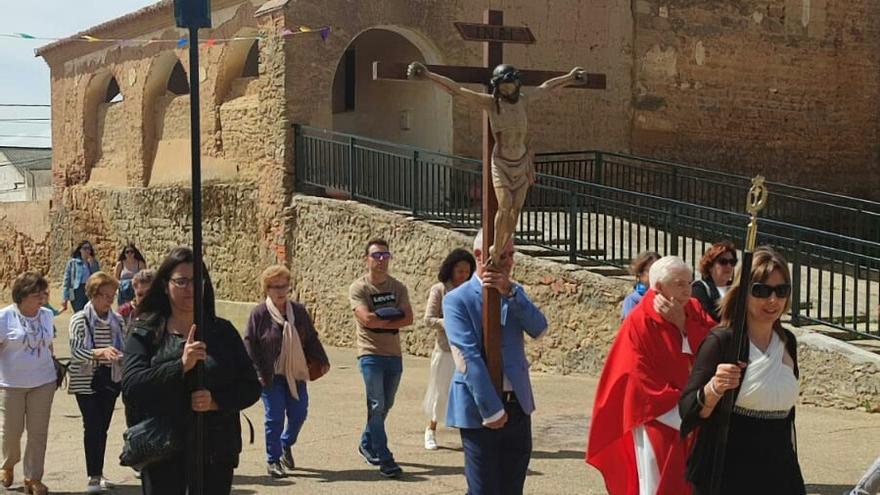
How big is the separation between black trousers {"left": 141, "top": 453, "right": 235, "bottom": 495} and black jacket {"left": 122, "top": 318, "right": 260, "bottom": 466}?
0.17ft

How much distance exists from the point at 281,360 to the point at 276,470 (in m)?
0.74

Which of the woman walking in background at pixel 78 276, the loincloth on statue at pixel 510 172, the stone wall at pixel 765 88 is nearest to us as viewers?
the loincloth on statue at pixel 510 172

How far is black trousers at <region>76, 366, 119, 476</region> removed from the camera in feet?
24.8

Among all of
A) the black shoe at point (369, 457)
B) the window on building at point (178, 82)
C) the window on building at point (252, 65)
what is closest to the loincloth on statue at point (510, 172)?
the black shoe at point (369, 457)

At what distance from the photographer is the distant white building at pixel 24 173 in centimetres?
4322

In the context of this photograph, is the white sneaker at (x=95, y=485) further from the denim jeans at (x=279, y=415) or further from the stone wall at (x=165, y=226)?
the stone wall at (x=165, y=226)

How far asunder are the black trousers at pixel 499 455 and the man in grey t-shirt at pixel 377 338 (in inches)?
101

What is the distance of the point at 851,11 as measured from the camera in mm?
21828

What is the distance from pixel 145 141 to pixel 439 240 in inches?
328

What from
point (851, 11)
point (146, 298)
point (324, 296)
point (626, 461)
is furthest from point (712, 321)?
point (851, 11)

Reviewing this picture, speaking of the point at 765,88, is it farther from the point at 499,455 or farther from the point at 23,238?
the point at 499,455

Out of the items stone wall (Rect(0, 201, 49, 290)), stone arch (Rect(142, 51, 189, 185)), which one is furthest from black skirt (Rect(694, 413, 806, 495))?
stone wall (Rect(0, 201, 49, 290))

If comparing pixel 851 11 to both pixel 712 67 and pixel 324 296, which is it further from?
pixel 324 296

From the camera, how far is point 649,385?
17.0 ft
